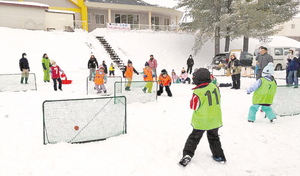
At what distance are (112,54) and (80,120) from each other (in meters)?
15.9

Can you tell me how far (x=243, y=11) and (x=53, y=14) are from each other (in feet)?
57.8

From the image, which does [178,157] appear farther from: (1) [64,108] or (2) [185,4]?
(2) [185,4]

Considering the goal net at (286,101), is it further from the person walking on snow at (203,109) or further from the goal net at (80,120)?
the goal net at (80,120)

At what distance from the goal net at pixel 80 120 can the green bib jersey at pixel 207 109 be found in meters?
2.09

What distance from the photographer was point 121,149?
4.32 m

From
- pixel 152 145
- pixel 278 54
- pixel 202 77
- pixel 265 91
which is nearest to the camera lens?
pixel 202 77

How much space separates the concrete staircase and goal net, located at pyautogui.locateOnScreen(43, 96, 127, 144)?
13268mm

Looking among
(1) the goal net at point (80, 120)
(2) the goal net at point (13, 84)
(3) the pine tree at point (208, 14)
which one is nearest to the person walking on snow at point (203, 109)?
(1) the goal net at point (80, 120)

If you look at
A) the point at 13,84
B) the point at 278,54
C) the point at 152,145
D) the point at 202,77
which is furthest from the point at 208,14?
the point at 202,77

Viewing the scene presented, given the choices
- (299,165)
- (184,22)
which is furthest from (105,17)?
(299,165)

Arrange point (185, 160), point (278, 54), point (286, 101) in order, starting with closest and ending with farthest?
point (185, 160), point (286, 101), point (278, 54)

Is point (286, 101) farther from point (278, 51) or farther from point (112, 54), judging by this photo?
point (112, 54)

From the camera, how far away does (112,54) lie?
785 inches

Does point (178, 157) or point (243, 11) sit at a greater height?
point (243, 11)
